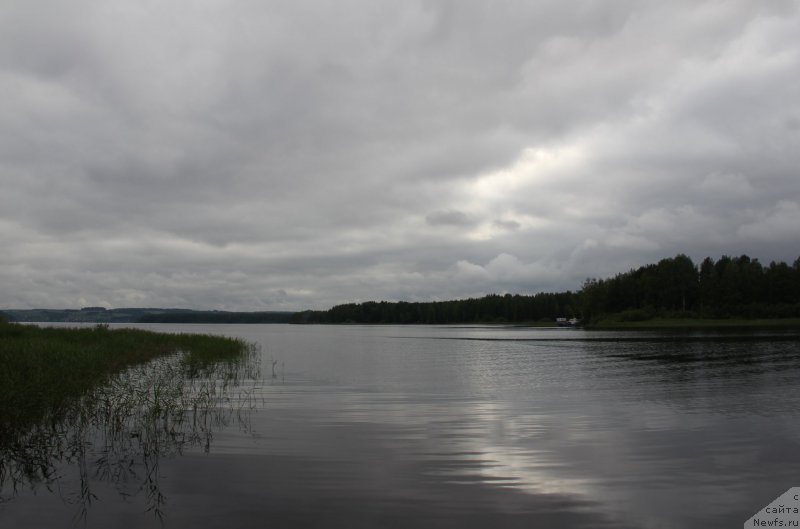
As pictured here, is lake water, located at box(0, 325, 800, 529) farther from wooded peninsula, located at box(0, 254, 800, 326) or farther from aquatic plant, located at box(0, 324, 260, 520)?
wooded peninsula, located at box(0, 254, 800, 326)

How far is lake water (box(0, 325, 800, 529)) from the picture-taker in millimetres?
11922

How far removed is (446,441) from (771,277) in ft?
576

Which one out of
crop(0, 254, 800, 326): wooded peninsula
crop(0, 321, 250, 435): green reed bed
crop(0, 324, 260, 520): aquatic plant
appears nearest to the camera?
crop(0, 324, 260, 520): aquatic plant

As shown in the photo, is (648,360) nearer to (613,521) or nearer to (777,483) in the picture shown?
(777,483)

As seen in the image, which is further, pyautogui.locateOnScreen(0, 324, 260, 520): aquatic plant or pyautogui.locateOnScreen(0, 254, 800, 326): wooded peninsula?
pyautogui.locateOnScreen(0, 254, 800, 326): wooded peninsula

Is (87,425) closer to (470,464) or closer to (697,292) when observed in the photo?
(470,464)

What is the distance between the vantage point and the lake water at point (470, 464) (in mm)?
11922

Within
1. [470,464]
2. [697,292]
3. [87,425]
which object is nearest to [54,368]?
[87,425]

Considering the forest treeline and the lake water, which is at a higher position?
the forest treeline

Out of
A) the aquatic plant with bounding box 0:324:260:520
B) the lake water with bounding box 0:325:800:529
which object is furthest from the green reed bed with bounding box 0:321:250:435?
the lake water with bounding box 0:325:800:529

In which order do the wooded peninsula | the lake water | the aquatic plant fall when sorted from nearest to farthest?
the lake water < the aquatic plant < the wooded peninsula

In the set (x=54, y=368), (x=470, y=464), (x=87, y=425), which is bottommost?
(x=470, y=464)

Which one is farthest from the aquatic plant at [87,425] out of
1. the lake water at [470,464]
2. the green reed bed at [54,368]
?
the lake water at [470,464]

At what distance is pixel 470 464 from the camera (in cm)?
1591
